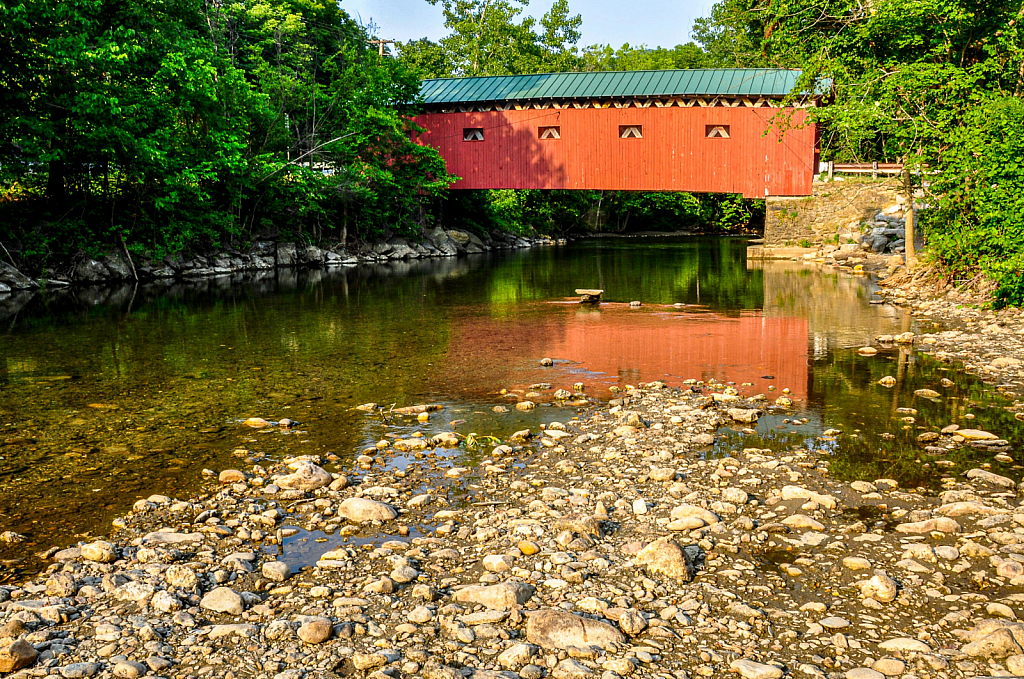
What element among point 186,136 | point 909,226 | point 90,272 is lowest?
point 90,272

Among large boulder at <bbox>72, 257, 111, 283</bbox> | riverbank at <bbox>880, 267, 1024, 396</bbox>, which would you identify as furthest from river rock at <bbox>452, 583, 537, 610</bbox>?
large boulder at <bbox>72, 257, 111, 283</bbox>

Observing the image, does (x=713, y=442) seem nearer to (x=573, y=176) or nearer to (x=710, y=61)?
(x=573, y=176)

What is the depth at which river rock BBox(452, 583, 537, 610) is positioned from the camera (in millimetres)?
3768

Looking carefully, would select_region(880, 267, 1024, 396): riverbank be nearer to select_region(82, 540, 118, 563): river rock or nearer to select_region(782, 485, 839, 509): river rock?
select_region(782, 485, 839, 509): river rock

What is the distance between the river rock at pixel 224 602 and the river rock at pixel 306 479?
152 cm

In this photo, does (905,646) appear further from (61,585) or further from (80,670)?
(61,585)

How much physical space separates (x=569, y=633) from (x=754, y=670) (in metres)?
0.77

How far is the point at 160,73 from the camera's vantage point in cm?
1930

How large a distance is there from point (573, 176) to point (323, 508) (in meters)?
25.8

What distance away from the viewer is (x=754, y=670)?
3.22 metres

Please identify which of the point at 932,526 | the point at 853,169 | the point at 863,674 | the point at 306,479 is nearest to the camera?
the point at 863,674

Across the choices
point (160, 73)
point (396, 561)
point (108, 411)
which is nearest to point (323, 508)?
point (396, 561)

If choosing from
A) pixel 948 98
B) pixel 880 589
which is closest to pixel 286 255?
pixel 948 98

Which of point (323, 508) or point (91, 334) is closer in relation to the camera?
point (323, 508)
